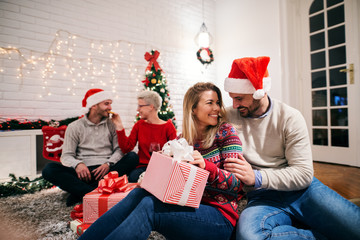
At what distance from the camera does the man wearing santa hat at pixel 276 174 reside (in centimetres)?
95

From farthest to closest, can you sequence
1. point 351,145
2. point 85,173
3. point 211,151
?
point 351,145, point 85,173, point 211,151

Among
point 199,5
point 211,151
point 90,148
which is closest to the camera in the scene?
point 211,151

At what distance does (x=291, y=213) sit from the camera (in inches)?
43.3

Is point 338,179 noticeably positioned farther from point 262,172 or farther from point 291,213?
point 262,172

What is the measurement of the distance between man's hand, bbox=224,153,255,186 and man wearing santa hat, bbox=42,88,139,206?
1.33 meters

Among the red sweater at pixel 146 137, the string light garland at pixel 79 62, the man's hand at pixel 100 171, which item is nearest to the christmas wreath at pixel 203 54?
the string light garland at pixel 79 62

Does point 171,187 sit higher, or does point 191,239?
point 171,187

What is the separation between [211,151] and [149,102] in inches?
48.4

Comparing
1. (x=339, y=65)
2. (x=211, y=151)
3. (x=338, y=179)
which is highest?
(x=339, y=65)

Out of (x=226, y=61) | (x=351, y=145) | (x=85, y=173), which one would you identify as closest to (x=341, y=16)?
(x=351, y=145)

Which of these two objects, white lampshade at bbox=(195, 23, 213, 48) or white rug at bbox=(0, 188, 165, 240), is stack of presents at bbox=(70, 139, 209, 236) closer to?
white rug at bbox=(0, 188, 165, 240)

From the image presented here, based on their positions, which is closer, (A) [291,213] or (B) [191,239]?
(B) [191,239]

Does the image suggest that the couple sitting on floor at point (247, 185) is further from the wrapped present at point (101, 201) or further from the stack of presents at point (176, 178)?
the wrapped present at point (101, 201)

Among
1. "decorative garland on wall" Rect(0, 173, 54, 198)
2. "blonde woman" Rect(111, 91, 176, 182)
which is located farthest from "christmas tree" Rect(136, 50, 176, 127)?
"decorative garland on wall" Rect(0, 173, 54, 198)
